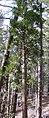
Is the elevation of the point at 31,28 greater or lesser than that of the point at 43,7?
lesser

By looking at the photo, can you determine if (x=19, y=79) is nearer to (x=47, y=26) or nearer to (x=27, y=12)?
(x=27, y=12)

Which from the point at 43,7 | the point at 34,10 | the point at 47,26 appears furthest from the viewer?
the point at 47,26

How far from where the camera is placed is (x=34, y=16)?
12.4m

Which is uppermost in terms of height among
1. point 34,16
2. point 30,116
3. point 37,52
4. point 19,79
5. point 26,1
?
point 26,1

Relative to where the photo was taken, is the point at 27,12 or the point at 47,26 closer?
the point at 27,12

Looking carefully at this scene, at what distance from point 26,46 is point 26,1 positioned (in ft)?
7.89

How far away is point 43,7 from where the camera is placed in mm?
14680

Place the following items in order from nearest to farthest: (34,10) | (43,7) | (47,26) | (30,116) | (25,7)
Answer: (25,7) → (34,10) → (43,7) → (47,26) → (30,116)

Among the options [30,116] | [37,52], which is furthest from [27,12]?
[30,116]

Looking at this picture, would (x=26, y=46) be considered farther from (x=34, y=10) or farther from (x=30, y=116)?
(x=30, y=116)

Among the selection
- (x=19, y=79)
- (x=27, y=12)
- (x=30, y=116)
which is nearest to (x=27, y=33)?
(x=27, y=12)

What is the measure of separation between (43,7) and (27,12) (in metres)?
2.72

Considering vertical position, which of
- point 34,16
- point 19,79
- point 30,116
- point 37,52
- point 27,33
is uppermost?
point 34,16

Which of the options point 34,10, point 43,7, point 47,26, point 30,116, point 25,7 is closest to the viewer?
point 25,7
